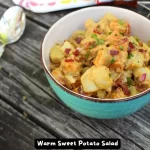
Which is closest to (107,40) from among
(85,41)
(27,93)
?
(85,41)

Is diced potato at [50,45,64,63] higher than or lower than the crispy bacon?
lower

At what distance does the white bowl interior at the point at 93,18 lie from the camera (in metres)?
→ 1.05

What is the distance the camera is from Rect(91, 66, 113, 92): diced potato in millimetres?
849

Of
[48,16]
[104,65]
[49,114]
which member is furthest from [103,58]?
[48,16]

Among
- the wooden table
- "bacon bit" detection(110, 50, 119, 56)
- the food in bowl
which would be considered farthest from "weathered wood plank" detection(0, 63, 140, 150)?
"bacon bit" detection(110, 50, 119, 56)

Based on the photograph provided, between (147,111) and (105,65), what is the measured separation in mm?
226

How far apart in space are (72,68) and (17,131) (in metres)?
0.24

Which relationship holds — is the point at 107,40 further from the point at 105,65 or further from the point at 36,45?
the point at 36,45

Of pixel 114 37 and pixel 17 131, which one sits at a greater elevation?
pixel 114 37

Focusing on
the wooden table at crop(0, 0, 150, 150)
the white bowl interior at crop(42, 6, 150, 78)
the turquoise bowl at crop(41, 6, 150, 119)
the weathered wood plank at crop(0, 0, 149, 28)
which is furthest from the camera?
the weathered wood plank at crop(0, 0, 149, 28)

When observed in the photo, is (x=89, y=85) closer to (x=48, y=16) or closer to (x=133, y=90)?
(x=133, y=90)

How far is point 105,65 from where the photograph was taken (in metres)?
0.89

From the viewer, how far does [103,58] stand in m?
0.88

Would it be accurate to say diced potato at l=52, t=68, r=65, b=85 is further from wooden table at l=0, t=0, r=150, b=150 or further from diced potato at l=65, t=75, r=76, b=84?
wooden table at l=0, t=0, r=150, b=150
